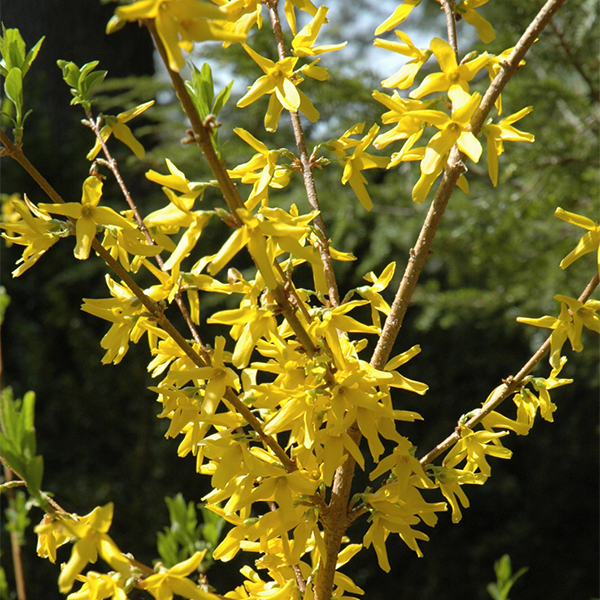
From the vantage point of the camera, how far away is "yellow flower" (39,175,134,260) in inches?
23.3

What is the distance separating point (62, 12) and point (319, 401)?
13.3 ft

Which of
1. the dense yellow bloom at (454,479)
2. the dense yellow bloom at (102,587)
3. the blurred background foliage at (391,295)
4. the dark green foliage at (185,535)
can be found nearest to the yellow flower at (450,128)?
the dense yellow bloom at (454,479)

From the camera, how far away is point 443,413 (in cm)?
369

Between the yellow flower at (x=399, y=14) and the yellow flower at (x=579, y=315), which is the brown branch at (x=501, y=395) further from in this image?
the yellow flower at (x=399, y=14)

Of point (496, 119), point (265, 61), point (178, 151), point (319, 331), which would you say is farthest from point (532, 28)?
point (178, 151)

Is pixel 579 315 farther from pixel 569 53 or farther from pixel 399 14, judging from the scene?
pixel 569 53

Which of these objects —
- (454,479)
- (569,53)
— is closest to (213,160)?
(454,479)

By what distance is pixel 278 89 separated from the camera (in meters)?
0.75

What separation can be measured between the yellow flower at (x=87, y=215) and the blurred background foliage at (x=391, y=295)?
1.54 metres

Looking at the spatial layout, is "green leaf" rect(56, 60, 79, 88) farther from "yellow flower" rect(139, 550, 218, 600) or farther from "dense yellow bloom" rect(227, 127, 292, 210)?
"yellow flower" rect(139, 550, 218, 600)

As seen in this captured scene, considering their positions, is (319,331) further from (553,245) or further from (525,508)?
(525,508)

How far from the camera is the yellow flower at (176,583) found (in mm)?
523

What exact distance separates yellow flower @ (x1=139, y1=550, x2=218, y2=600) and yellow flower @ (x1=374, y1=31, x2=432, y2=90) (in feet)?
1.92

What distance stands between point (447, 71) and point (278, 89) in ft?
0.69
